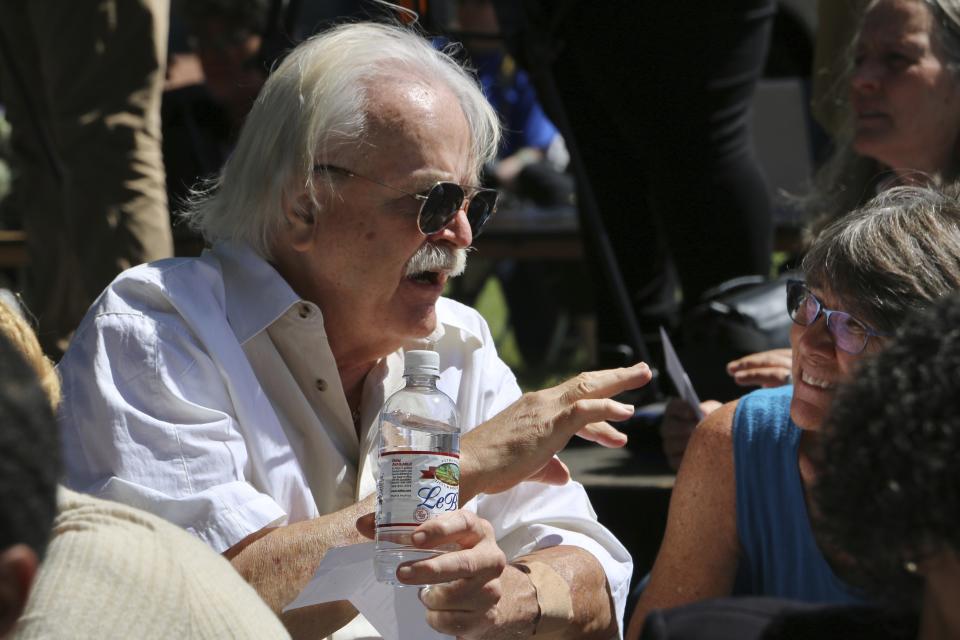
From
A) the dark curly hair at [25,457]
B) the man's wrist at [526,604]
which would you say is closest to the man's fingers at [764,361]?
the man's wrist at [526,604]

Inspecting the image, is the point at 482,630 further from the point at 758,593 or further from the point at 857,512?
the point at 857,512

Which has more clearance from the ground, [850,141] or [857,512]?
[857,512]

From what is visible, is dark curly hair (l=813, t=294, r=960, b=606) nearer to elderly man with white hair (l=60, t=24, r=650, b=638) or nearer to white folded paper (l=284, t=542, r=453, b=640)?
elderly man with white hair (l=60, t=24, r=650, b=638)

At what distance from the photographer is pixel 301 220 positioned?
2861mm

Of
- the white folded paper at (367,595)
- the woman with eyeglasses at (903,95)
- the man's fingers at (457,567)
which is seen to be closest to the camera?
the man's fingers at (457,567)

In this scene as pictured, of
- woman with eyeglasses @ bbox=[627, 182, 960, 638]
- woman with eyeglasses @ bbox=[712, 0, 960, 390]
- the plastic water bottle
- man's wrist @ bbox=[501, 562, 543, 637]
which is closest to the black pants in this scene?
woman with eyeglasses @ bbox=[712, 0, 960, 390]

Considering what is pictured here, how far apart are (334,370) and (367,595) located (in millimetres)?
595

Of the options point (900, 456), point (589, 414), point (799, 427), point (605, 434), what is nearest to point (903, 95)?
point (799, 427)

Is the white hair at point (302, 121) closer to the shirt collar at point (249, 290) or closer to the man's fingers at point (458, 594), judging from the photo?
the shirt collar at point (249, 290)

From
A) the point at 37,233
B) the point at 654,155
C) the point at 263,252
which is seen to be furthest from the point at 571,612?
the point at 37,233

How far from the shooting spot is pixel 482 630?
2.31 m

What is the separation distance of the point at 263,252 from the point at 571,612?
1.01 meters

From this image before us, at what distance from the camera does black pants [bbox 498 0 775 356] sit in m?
4.12

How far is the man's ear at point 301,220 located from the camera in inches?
112
